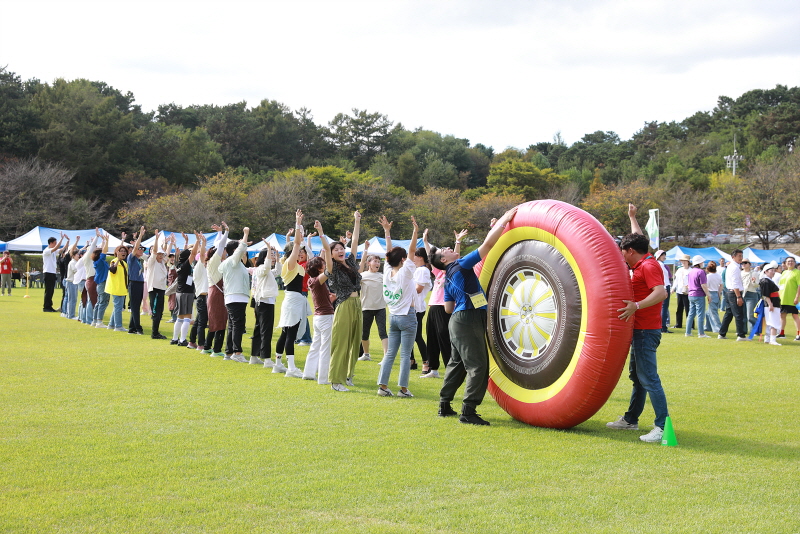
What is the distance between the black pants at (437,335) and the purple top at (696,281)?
8.68 m

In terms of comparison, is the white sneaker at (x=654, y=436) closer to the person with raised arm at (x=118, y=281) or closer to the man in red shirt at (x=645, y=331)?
the man in red shirt at (x=645, y=331)

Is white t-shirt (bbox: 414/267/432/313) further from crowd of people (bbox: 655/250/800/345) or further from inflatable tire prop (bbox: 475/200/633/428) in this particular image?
crowd of people (bbox: 655/250/800/345)

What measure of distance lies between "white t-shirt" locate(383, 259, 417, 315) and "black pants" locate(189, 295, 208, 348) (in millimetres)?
4562

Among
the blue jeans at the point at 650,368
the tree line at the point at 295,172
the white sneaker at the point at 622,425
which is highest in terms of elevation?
the tree line at the point at 295,172

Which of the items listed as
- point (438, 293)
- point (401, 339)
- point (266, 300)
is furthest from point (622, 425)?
point (266, 300)

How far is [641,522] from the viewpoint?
4109 millimetres

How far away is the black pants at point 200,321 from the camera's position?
12.1 m

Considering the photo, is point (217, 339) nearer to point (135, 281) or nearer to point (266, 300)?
point (266, 300)

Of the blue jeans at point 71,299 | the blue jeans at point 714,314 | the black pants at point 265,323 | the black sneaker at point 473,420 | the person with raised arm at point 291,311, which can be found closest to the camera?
the black sneaker at point 473,420

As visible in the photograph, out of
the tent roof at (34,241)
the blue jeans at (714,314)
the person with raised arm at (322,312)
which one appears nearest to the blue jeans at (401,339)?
the person with raised arm at (322,312)

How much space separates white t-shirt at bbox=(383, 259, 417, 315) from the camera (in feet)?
28.0

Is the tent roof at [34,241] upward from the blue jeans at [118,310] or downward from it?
upward

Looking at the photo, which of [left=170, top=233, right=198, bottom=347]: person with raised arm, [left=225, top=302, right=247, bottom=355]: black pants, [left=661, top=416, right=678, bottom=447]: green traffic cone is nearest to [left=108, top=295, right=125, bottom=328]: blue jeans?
[left=170, top=233, right=198, bottom=347]: person with raised arm

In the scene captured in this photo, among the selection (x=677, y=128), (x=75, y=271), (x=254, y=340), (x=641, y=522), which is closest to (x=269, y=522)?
(x=641, y=522)
